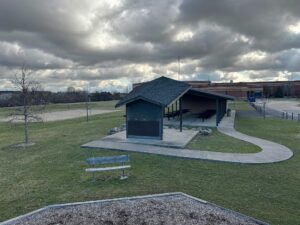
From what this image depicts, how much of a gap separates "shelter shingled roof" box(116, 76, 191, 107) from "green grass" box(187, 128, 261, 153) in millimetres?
2735

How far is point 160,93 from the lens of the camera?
14.5m

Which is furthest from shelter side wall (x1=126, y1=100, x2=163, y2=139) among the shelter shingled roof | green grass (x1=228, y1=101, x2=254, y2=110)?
green grass (x1=228, y1=101, x2=254, y2=110)

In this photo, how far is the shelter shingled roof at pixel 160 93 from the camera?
1320cm

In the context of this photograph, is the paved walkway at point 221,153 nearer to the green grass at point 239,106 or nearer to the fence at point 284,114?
the fence at point 284,114

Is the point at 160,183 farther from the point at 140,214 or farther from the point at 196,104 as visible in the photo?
the point at 196,104

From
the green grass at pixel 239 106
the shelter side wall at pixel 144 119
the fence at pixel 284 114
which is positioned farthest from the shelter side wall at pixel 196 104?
the green grass at pixel 239 106

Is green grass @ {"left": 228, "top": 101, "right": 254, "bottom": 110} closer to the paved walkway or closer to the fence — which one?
the fence

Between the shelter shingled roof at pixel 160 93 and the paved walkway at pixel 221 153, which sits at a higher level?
the shelter shingled roof at pixel 160 93

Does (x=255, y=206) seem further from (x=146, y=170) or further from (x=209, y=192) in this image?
(x=146, y=170)

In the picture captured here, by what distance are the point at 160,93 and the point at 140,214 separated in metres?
9.75

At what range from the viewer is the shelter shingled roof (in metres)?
13.2

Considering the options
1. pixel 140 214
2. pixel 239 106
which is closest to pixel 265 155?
pixel 140 214

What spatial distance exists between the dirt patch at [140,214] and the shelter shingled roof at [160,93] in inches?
289

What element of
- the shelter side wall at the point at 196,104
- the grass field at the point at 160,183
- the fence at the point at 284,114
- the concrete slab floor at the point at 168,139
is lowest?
the grass field at the point at 160,183
